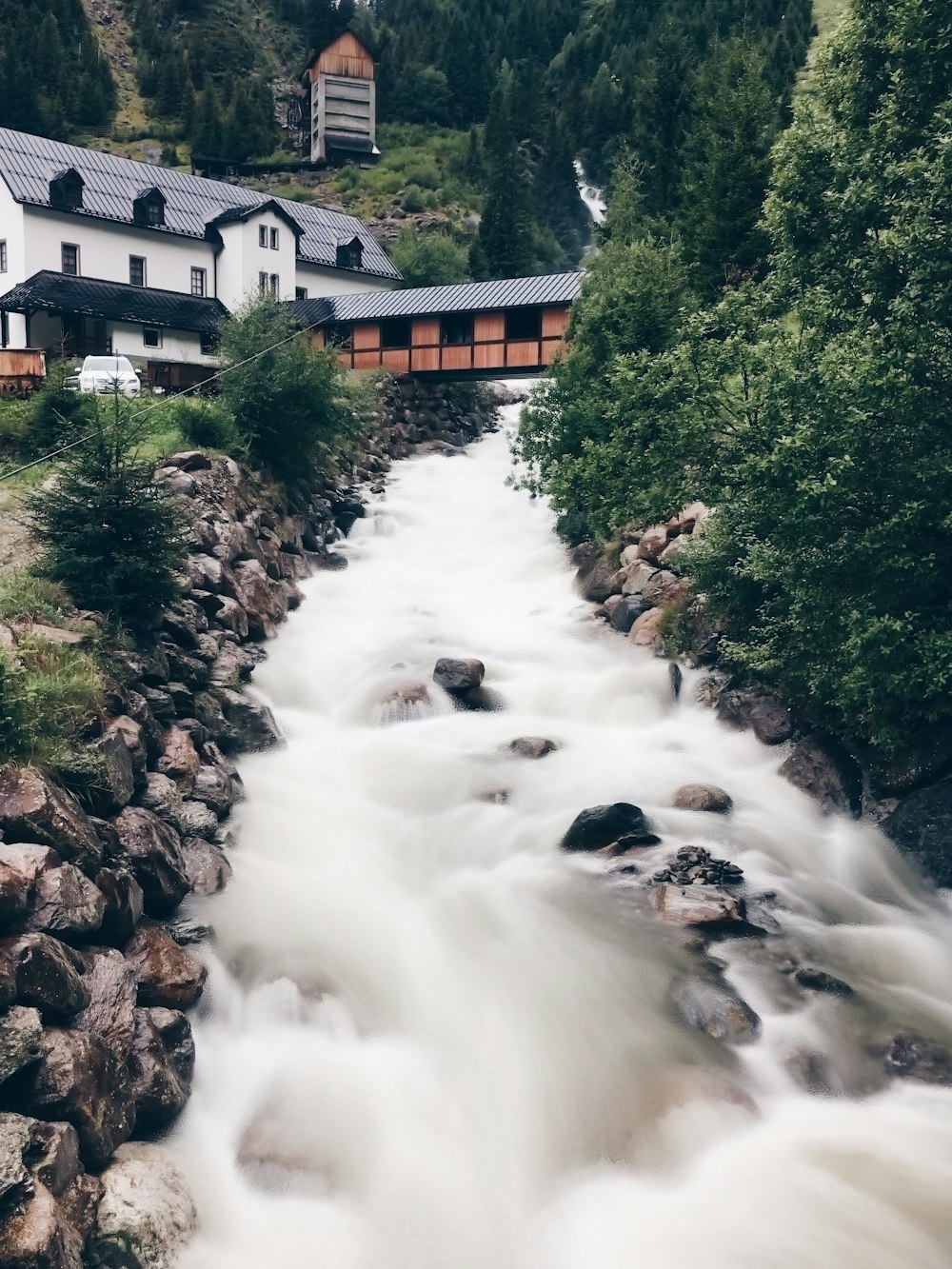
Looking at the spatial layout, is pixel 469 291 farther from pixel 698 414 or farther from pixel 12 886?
pixel 12 886

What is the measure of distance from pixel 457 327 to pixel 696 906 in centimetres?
3810

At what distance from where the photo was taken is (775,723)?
20.6 m

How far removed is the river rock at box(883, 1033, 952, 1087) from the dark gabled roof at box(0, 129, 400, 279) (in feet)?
159

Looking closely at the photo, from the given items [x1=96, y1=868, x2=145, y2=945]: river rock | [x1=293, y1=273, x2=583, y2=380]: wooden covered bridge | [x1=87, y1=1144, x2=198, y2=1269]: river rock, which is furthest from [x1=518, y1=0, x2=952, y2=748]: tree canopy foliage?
[x1=293, y1=273, x2=583, y2=380]: wooden covered bridge

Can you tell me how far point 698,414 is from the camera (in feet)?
67.3

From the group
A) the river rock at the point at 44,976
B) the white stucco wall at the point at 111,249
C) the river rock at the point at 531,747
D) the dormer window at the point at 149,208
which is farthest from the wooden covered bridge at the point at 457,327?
the river rock at the point at 44,976

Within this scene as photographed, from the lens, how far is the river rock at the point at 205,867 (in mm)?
14906

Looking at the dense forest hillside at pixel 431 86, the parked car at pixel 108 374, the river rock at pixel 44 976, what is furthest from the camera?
the dense forest hillside at pixel 431 86

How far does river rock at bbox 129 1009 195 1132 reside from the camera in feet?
36.5

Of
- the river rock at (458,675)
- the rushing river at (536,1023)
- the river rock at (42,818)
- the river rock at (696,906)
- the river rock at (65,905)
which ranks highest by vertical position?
the river rock at (42,818)

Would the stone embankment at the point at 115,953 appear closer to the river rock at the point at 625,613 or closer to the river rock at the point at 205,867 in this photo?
the river rock at the point at 205,867

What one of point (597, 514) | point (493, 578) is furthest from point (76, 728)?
point (493, 578)

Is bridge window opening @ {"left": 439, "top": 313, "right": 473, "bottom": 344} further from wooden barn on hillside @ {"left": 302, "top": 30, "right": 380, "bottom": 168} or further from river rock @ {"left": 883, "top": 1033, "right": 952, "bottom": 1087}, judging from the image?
wooden barn on hillside @ {"left": 302, "top": 30, "right": 380, "bottom": 168}

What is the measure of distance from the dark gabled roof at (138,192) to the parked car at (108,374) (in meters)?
16.5
